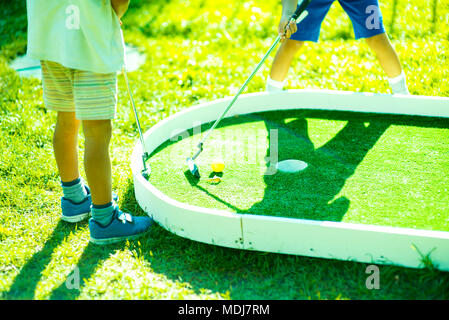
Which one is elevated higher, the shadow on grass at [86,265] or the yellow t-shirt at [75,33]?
the yellow t-shirt at [75,33]

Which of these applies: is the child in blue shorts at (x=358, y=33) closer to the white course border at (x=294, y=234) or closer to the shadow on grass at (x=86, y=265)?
the white course border at (x=294, y=234)

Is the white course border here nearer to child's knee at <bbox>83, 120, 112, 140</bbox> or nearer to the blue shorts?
child's knee at <bbox>83, 120, 112, 140</bbox>

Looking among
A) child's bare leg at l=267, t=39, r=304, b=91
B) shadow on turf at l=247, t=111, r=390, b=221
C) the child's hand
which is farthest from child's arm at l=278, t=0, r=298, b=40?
shadow on turf at l=247, t=111, r=390, b=221

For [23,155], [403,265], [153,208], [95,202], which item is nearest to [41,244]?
[95,202]

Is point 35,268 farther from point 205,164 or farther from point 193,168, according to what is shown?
point 205,164

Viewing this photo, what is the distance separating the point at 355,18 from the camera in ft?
12.5

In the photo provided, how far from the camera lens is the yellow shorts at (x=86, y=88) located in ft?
8.17

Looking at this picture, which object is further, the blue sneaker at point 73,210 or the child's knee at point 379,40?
the child's knee at point 379,40

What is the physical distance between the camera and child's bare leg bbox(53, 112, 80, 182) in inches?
110

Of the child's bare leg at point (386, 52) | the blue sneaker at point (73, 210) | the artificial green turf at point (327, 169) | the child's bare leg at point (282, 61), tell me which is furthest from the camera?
the child's bare leg at point (282, 61)

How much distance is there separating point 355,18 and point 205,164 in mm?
1653

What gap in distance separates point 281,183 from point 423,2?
428 centimetres

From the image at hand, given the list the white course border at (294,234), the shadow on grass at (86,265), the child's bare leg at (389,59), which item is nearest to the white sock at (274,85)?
the child's bare leg at (389,59)

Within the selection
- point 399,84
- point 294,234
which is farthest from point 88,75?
point 399,84
